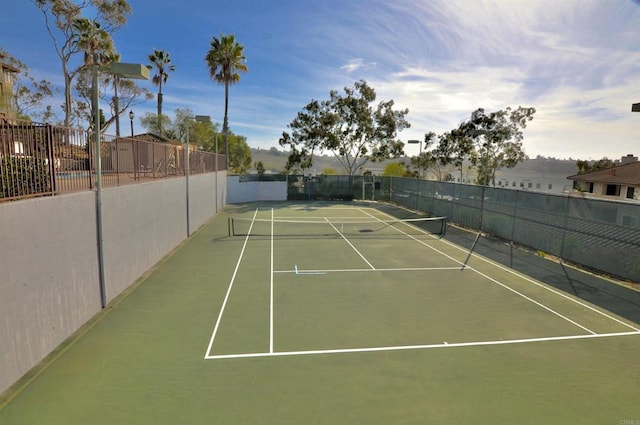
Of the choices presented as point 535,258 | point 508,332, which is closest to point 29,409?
point 508,332

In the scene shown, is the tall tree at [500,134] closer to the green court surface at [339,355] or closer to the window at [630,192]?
the window at [630,192]

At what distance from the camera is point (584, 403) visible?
5520 mm

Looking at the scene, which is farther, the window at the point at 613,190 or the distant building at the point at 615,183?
the window at the point at 613,190

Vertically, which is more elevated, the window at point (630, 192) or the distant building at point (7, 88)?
the distant building at point (7, 88)

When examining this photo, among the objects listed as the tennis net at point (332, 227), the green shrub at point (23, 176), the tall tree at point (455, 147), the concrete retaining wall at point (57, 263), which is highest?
the tall tree at point (455, 147)

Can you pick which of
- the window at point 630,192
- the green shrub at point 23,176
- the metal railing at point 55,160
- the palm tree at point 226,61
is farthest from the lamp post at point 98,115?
the window at point 630,192

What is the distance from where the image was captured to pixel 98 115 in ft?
27.0

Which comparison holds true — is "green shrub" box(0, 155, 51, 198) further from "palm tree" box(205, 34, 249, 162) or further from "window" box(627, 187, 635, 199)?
"window" box(627, 187, 635, 199)

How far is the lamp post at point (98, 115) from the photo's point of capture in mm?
7824

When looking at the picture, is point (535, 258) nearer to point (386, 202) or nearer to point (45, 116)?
point (386, 202)

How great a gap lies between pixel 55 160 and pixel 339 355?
23.3ft

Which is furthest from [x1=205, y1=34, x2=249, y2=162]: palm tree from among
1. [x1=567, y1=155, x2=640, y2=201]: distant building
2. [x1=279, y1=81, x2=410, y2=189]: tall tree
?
[x1=567, y1=155, x2=640, y2=201]: distant building

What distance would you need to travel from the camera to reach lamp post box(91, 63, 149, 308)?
782cm

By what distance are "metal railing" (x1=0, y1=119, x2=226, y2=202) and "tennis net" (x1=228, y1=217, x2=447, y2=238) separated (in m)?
8.64
